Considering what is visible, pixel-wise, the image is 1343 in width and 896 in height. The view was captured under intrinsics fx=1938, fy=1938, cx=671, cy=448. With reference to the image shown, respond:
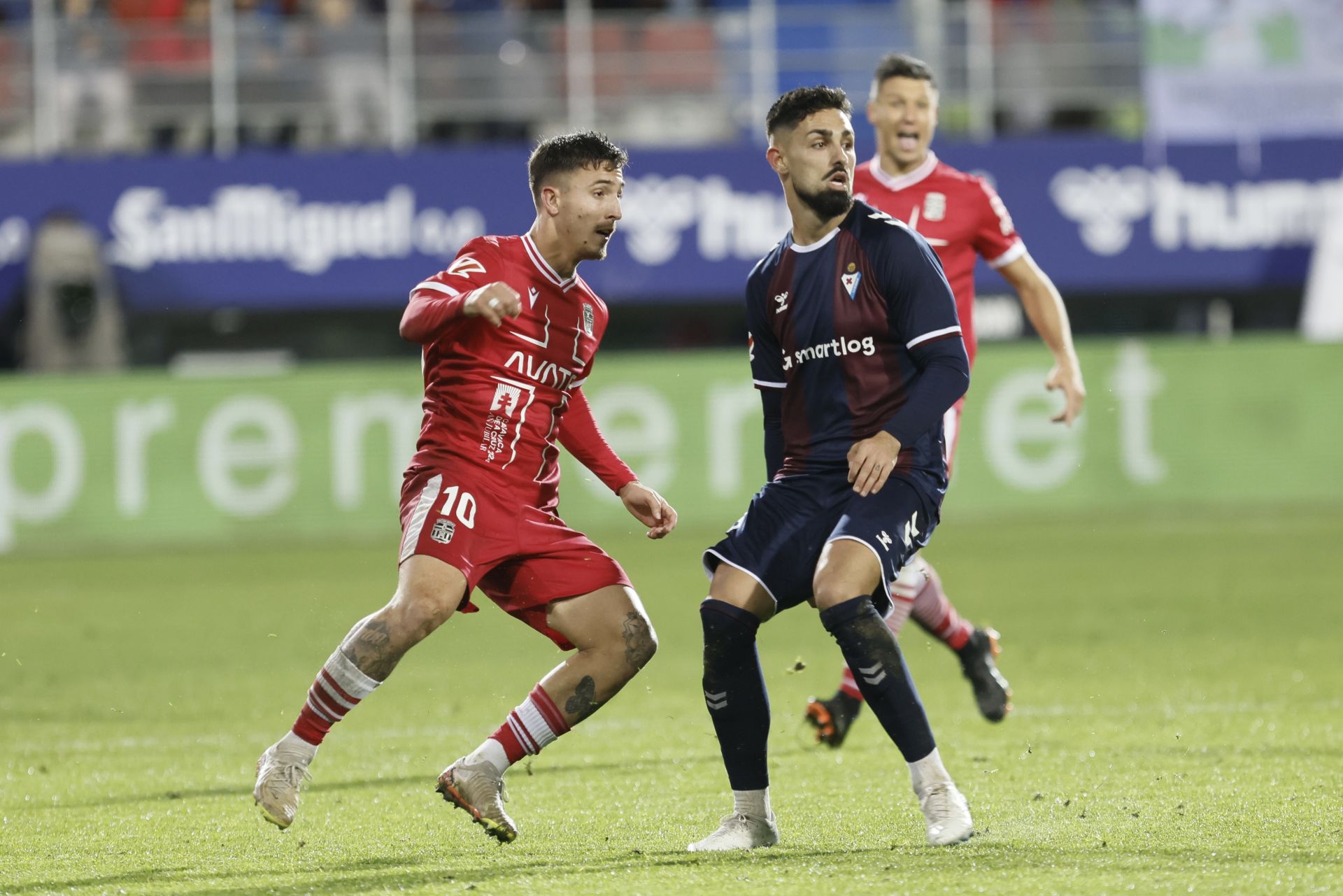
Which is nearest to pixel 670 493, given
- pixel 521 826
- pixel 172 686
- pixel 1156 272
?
pixel 1156 272

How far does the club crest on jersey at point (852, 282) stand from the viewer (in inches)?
199

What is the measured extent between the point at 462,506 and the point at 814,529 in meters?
0.95

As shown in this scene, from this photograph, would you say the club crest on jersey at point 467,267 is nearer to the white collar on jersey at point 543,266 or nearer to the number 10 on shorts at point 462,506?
the white collar on jersey at point 543,266

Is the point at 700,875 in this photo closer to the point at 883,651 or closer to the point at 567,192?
the point at 883,651

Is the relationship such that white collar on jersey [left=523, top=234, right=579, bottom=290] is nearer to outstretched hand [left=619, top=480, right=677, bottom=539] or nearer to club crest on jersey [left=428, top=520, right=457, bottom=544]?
outstretched hand [left=619, top=480, right=677, bottom=539]

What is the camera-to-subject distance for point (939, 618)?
7.09 m

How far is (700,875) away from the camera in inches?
176

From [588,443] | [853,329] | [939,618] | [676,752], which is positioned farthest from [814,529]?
[939,618]

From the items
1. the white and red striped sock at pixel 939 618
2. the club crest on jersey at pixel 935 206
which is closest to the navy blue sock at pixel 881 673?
the white and red striped sock at pixel 939 618

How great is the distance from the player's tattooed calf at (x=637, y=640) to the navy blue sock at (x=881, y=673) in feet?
2.15

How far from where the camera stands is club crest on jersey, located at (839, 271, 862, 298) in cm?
505

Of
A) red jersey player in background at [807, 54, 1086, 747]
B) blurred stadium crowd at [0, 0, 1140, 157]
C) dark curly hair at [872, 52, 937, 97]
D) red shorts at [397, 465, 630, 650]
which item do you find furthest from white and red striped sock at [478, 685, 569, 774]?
blurred stadium crowd at [0, 0, 1140, 157]

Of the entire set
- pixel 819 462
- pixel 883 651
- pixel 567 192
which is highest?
pixel 567 192

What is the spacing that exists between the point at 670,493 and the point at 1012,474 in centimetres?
276
